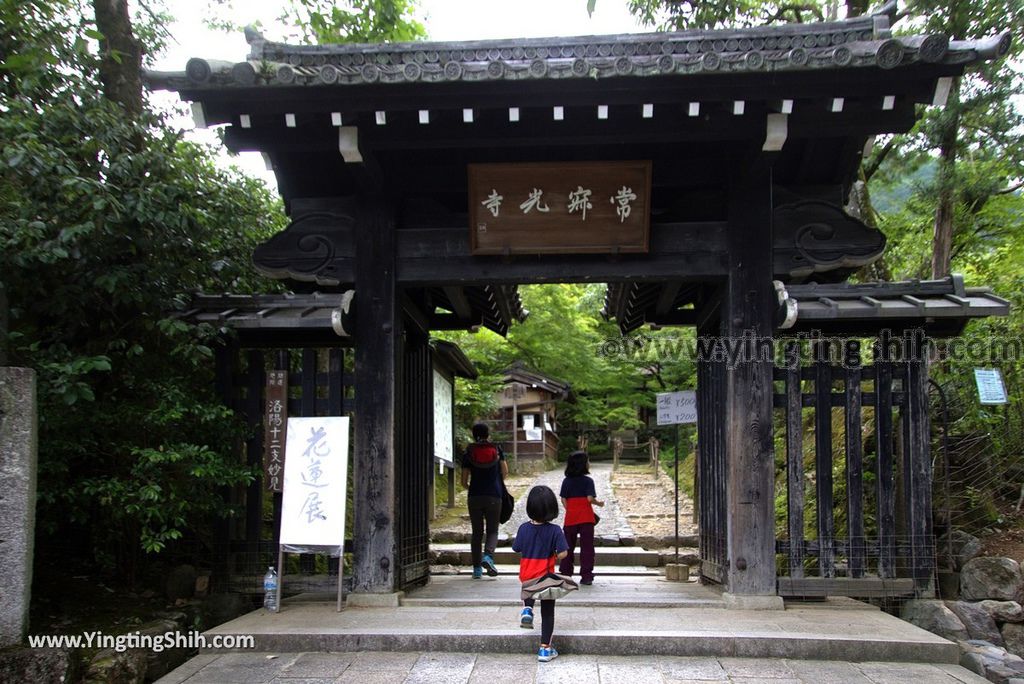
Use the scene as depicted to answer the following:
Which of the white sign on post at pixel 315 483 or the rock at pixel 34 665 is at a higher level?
the white sign on post at pixel 315 483

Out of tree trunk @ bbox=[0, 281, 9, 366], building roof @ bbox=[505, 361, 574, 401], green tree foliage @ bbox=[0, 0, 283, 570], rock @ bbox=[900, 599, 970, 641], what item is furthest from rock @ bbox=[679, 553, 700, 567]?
building roof @ bbox=[505, 361, 574, 401]

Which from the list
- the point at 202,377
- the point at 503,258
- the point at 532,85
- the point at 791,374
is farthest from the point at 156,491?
the point at 791,374

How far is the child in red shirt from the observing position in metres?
9.61

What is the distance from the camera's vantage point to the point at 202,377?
859 centimetres

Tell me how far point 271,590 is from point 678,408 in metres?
5.72

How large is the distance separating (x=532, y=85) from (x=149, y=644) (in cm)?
581

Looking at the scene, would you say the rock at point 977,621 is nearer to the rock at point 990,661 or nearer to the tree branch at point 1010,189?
the rock at point 990,661

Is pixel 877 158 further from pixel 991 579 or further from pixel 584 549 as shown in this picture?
pixel 584 549

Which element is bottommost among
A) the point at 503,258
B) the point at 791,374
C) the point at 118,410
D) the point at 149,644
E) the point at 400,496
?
the point at 149,644

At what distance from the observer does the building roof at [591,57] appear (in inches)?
260

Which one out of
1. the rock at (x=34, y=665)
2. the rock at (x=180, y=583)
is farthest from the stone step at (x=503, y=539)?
the rock at (x=34, y=665)

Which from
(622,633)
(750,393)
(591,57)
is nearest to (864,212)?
(750,393)

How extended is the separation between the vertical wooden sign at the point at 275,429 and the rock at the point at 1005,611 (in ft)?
24.1

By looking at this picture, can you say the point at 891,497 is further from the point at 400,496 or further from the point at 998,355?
the point at 400,496
